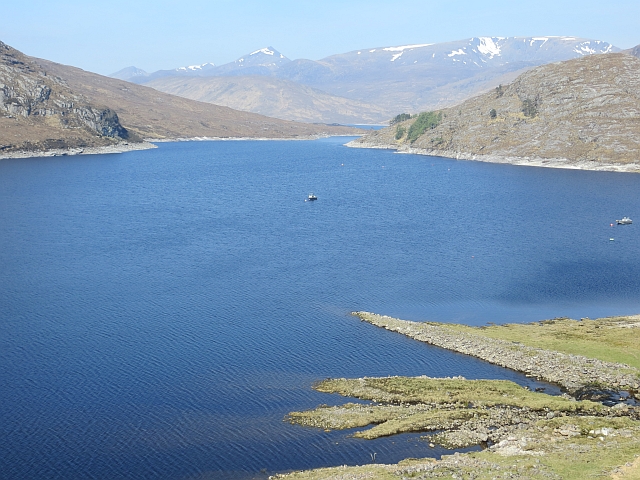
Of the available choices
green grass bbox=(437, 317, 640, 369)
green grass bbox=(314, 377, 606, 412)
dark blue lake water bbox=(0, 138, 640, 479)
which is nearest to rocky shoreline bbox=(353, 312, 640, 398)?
green grass bbox=(437, 317, 640, 369)

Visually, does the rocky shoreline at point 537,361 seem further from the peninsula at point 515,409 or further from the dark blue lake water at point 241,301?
the dark blue lake water at point 241,301

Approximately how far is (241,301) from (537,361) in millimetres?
30352

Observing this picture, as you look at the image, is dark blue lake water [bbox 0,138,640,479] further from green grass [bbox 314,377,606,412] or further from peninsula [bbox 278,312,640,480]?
green grass [bbox 314,377,606,412]

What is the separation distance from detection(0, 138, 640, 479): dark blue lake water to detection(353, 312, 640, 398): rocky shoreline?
6.08 ft

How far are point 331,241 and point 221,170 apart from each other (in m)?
108

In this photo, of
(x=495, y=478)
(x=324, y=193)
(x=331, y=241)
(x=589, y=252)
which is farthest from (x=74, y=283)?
(x=324, y=193)

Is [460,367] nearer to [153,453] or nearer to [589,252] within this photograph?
[153,453]

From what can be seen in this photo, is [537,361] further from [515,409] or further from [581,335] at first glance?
[515,409]

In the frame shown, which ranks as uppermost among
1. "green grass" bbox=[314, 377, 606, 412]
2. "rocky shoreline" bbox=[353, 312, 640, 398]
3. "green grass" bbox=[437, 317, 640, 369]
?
"green grass" bbox=[437, 317, 640, 369]

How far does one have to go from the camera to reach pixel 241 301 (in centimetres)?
6944

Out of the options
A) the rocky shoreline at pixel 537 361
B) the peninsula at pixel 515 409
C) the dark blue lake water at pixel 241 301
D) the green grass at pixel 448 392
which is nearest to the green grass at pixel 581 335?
the peninsula at pixel 515 409

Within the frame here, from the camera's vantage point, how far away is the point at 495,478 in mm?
33688

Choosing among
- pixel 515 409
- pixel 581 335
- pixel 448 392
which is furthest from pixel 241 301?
pixel 515 409

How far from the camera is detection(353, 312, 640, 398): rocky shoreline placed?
4925 centimetres
